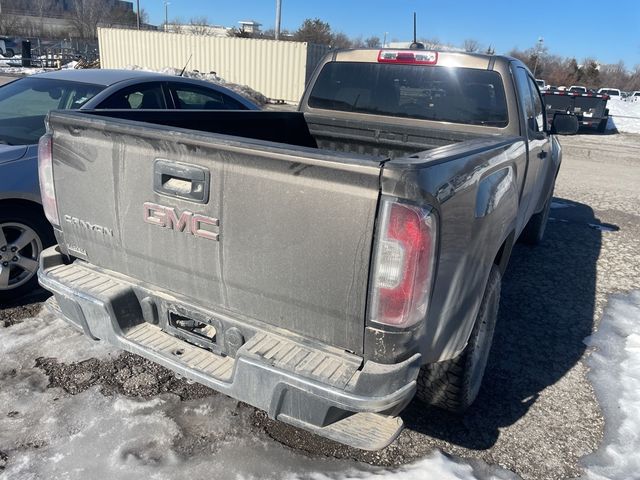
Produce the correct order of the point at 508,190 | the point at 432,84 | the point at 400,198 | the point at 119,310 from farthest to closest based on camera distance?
1. the point at 432,84
2. the point at 508,190
3. the point at 119,310
4. the point at 400,198

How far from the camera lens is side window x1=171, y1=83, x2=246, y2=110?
5.30 meters

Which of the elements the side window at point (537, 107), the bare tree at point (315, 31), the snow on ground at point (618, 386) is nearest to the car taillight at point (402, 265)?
the snow on ground at point (618, 386)

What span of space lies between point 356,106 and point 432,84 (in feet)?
2.23

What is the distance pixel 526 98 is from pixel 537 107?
0.70 meters

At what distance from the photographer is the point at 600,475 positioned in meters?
2.62

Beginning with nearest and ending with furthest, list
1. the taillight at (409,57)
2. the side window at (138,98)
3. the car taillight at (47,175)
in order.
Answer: the car taillight at (47,175), the taillight at (409,57), the side window at (138,98)

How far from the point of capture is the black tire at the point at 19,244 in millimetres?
3762

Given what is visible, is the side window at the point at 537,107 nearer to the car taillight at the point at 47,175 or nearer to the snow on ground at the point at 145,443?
the snow on ground at the point at 145,443

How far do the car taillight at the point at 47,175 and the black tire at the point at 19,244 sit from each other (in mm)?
1137

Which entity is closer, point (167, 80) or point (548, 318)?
point (548, 318)

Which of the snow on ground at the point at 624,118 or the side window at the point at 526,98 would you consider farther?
the snow on ground at the point at 624,118

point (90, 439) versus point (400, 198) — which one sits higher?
point (400, 198)

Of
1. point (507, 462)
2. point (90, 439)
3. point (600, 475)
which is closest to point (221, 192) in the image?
point (90, 439)

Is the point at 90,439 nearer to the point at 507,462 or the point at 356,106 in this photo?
the point at 507,462
